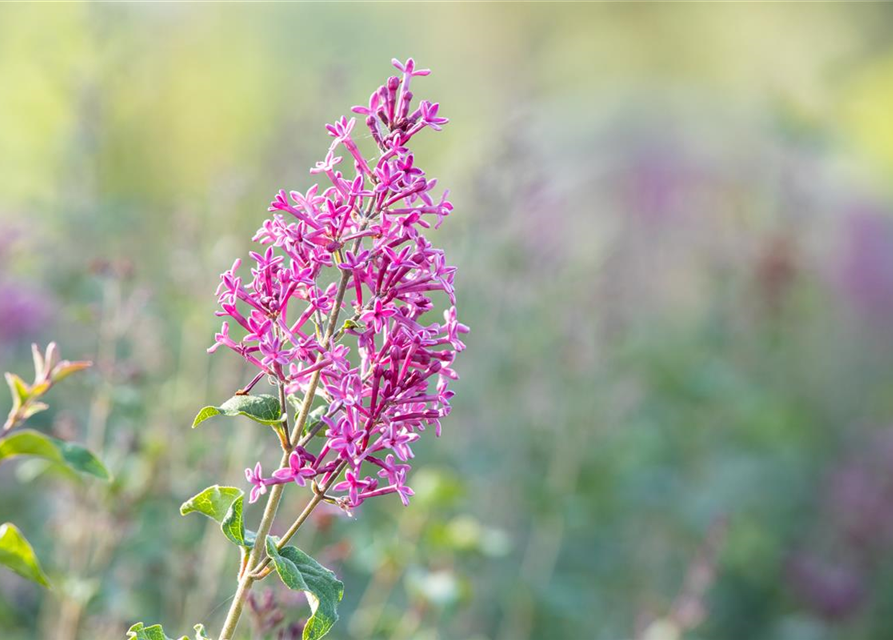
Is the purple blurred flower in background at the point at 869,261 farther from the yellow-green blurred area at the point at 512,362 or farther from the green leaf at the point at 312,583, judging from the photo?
the green leaf at the point at 312,583

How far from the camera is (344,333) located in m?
1.26

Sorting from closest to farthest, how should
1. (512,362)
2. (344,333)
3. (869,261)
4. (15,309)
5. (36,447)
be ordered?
1. (36,447)
2. (344,333)
3. (15,309)
4. (512,362)
5. (869,261)

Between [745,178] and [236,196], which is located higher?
[745,178]

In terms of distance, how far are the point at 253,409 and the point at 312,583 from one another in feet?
0.77

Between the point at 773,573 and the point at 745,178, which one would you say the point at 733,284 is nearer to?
the point at 773,573

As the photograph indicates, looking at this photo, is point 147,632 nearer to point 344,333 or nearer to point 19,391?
point 19,391

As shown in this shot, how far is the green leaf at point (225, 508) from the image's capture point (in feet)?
4.03

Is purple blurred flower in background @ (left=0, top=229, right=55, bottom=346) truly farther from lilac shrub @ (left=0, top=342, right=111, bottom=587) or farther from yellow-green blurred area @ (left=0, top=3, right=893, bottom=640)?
lilac shrub @ (left=0, top=342, right=111, bottom=587)

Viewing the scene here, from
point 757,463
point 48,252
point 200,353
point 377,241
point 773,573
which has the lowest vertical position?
point 377,241

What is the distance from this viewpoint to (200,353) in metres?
4.12

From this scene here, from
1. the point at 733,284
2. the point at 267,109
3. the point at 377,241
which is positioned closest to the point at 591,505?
the point at 733,284

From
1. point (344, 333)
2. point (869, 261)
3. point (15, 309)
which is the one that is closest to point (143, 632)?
point (344, 333)

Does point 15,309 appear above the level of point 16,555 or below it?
above

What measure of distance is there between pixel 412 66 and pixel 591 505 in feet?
11.5
